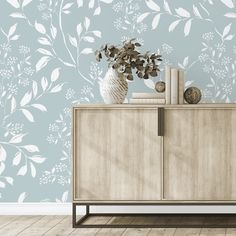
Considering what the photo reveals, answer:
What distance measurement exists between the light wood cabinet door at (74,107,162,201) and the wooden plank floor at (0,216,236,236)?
0.63 ft

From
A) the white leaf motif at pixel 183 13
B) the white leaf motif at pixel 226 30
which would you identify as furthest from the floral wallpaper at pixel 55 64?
the white leaf motif at pixel 226 30

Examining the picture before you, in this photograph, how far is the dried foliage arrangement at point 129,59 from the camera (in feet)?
13.9

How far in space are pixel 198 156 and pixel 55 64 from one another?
1.18 meters

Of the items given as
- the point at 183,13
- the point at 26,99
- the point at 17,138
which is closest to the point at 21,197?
the point at 17,138

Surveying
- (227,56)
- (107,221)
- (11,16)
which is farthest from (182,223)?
(11,16)

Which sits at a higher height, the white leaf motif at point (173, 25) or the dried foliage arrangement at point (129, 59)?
the white leaf motif at point (173, 25)

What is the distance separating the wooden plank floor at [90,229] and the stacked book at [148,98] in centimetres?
76

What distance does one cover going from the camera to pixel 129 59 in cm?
424

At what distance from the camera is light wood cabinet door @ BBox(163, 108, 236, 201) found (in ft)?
13.4

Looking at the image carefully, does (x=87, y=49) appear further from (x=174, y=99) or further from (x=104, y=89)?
(x=174, y=99)

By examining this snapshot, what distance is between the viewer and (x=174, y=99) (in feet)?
13.6

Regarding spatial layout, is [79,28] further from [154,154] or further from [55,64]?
[154,154]

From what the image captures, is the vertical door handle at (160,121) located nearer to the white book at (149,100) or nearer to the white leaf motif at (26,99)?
the white book at (149,100)

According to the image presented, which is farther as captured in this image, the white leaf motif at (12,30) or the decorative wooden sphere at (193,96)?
the white leaf motif at (12,30)
